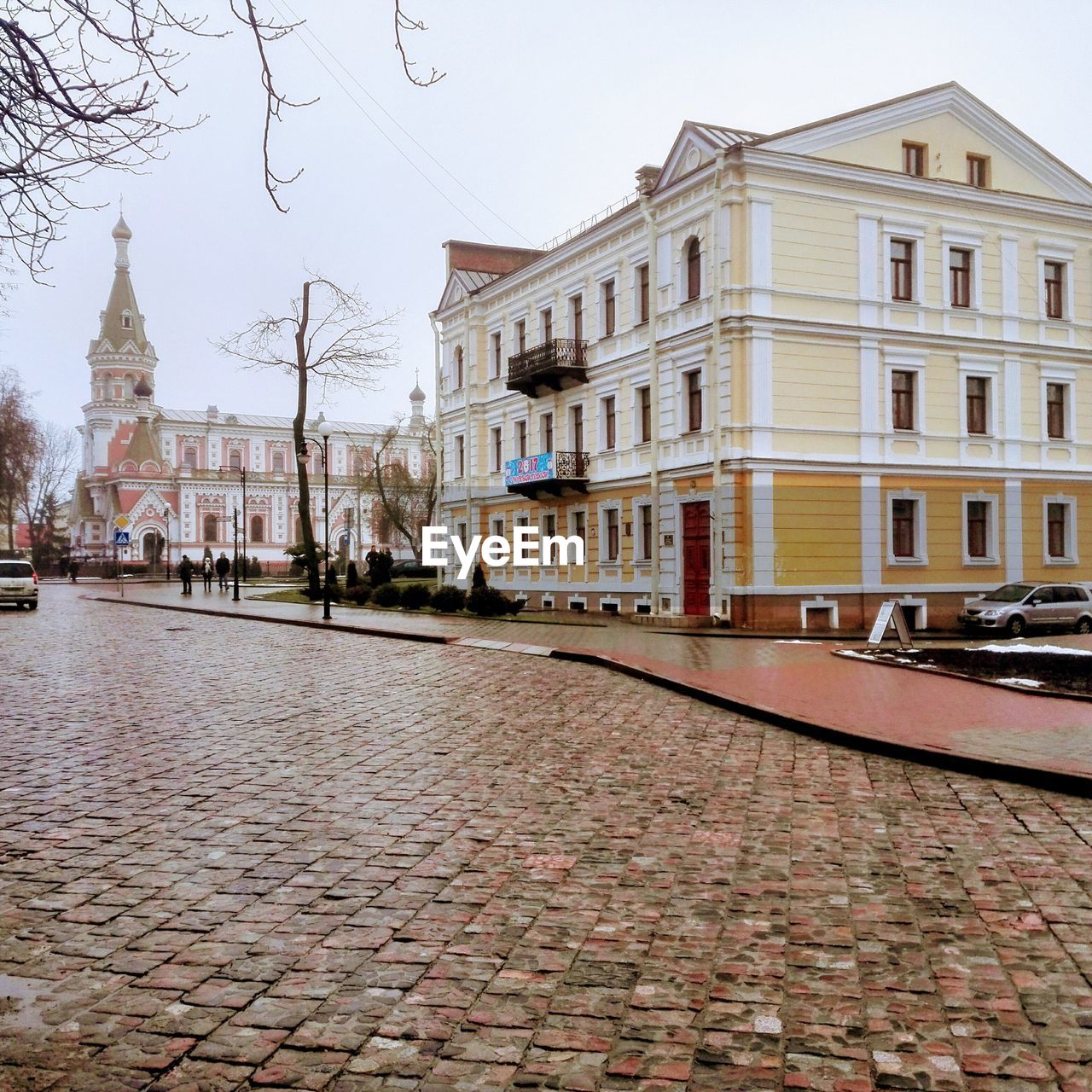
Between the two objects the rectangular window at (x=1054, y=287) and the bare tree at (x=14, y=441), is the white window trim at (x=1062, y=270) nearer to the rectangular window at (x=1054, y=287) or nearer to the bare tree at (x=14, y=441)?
the rectangular window at (x=1054, y=287)

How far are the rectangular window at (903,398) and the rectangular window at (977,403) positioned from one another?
193 cm

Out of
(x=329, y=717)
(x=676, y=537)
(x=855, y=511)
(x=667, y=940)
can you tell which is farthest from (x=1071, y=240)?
(x=667, y=940)

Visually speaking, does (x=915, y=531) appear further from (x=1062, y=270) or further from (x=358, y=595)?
(x=358, y=595)

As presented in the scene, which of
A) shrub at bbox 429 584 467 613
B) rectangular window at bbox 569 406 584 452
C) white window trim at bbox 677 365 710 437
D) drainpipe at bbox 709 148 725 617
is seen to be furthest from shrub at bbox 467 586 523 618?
rectangular window at bbox 569 406 584 452

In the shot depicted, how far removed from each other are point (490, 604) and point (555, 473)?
5.87m

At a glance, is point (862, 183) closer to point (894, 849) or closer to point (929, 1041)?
point (894, 849)

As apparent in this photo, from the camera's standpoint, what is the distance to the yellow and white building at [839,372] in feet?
91.0

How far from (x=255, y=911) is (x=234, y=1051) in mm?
1491

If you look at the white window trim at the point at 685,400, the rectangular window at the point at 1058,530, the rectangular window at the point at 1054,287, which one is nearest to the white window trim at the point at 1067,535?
the rectangular window at the point at 1058,530

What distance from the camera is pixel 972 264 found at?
3042 cm

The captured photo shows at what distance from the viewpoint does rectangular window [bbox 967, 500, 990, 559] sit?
30.6 m

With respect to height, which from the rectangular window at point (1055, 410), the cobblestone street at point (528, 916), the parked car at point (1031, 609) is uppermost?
the rectangular window at point (1055, 410)

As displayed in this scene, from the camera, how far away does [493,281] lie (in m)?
41.0

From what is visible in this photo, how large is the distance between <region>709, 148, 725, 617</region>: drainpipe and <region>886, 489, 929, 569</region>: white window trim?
4.66 m
